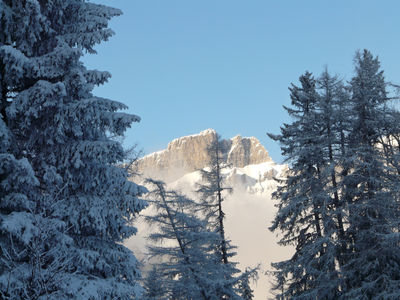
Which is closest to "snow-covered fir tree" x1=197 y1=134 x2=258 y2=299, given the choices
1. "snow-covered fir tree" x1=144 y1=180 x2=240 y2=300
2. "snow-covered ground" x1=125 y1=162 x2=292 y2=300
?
"snow-covered fir tree" x1=144 y1=180 x2=240 y2=300

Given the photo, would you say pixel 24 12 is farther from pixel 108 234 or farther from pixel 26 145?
pixel 108 234

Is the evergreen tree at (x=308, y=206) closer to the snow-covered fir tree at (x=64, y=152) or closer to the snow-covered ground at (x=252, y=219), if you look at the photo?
the snow-covered fir tree at (x=64, y=152)

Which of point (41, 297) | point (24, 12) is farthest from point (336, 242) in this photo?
point (24, 12)

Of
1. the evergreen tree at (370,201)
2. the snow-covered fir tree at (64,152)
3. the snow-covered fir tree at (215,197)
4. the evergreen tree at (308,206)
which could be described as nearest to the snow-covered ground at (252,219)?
the snow-covered fir tree at (215,197)

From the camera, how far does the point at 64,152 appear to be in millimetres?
6758

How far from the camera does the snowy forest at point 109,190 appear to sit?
5.86 metres

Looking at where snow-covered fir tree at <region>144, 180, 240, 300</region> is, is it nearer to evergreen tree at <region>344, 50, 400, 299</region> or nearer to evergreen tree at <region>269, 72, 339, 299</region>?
evergreen tree at <region>269, 72, 339, 299</region>

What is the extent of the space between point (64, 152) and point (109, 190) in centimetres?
117

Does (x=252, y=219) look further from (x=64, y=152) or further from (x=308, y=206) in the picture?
(x=64, y=152)

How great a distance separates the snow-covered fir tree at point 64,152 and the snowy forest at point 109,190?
1.0 inches

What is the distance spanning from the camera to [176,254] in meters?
15.5

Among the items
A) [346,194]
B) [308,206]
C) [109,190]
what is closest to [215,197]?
[308,206]

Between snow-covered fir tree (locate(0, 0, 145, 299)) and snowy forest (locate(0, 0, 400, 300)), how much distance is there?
3cm

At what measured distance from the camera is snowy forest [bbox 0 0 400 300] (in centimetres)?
586
